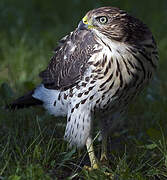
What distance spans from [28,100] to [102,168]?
5.53 feet

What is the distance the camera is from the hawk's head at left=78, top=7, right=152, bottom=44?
4254 mm

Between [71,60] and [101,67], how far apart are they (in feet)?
1.63

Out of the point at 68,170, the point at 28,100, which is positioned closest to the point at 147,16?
the point at 28,100

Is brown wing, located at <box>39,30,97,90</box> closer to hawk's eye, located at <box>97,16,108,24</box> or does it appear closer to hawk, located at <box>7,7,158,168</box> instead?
hawk, located at <box>7,7,158,168</box>

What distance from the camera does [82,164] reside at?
4727 millimetres

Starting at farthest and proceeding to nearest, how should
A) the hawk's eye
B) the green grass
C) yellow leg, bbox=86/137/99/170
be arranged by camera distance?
yellow leg, bbox=86/137/99/170 → the hawk's eye → the green grass

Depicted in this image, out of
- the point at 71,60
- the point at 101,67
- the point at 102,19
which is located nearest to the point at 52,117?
the point at 71,60

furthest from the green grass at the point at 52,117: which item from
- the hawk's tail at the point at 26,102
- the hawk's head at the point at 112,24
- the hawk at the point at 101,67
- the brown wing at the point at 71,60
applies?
the hawk's head at the point at 112,24

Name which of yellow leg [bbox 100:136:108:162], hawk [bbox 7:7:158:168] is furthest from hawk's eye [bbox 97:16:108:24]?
yellow leg [bbox 100:136:108:162]

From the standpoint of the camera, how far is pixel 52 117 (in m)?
5.52

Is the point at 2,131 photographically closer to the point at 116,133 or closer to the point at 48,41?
the point at 116,133

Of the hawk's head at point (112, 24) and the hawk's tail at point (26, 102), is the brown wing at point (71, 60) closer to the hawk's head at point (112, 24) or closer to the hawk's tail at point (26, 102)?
the hawk's head at point (112, 24)

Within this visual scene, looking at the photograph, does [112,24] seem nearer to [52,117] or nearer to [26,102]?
[52,117]

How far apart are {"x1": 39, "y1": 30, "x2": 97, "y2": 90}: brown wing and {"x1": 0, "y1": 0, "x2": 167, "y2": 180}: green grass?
42 cm
